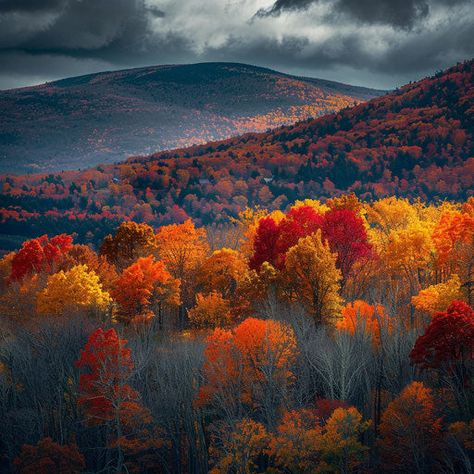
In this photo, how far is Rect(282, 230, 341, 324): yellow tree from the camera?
51.4m

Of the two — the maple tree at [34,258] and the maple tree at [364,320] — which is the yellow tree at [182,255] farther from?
the maple tree at [364,320]

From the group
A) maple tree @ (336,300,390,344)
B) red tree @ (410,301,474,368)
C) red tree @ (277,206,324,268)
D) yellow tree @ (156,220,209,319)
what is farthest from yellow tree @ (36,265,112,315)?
red tree @ (410,301,474,368)

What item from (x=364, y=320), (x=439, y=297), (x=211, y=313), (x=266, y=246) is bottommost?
(x=211, y=313)

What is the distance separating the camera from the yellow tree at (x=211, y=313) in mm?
60469

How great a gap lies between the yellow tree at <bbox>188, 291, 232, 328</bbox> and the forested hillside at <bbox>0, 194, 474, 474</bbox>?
0.17 metres

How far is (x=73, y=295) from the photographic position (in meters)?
62.0

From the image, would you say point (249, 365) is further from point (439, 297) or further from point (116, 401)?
point (439, 297)

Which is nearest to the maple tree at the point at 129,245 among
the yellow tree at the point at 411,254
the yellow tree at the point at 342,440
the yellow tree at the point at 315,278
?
the yellow tree at the point at 315,278

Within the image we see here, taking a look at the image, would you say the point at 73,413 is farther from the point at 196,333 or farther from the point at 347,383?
the point at 347,383

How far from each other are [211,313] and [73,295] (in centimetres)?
1493

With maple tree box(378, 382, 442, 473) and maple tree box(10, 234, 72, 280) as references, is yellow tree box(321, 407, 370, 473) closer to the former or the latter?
maple tree box(378, 382, 442, 473)

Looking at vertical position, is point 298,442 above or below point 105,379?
below

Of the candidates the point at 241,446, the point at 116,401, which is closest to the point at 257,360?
the point at 241,446

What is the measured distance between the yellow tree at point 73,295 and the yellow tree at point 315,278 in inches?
841
